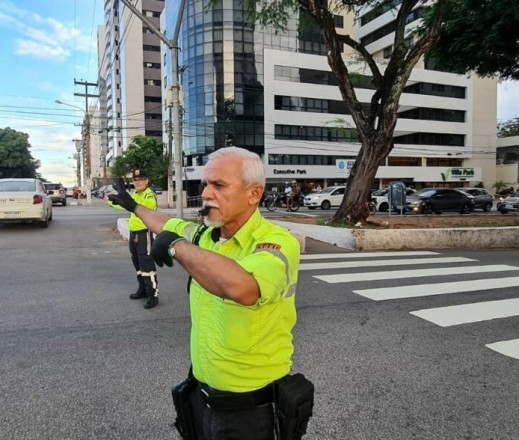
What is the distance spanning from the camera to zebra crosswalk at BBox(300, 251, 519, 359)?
535cm

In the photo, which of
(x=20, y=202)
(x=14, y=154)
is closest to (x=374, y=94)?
(x=20, y=202)

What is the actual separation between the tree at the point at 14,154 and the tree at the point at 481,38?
68.8 metres

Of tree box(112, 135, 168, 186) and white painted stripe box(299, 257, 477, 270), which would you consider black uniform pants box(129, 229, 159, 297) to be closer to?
white painted stripe box(299, 257, 477, 270)

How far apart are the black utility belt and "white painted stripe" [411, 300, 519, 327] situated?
13.0 feet

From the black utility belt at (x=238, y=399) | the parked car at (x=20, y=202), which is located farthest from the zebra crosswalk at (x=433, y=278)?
Answer: the parked car at (x=20, y=202)

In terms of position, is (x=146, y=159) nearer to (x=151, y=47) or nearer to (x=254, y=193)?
(x=151, y=47)

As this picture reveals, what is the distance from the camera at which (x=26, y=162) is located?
71.1m

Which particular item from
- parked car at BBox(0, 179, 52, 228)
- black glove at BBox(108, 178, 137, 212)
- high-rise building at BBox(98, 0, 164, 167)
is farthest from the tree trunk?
high-rise building at BBox(98, 0, 164, 167)

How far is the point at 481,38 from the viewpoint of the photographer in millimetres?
15250

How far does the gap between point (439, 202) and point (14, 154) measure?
218ft

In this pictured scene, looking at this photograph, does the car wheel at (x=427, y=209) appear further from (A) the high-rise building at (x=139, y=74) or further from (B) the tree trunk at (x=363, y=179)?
(A) the high-rise building at (x=139, y=74)

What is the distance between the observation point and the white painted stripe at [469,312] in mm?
5184

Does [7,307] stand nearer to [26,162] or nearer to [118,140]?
[26,162]

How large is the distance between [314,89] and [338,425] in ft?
160
